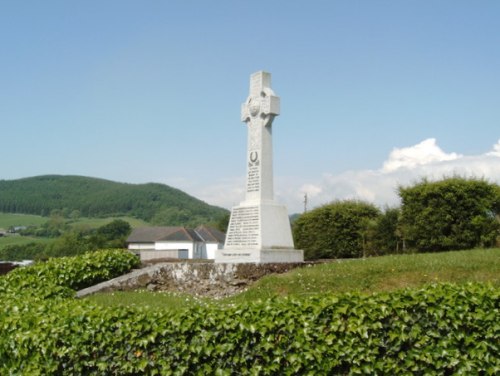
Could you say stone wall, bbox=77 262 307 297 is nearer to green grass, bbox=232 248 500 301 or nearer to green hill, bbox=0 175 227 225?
green grass, bbox=232 248 500 301

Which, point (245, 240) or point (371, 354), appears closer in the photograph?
point (371, 354)

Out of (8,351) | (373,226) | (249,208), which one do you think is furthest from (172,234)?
(8,351)

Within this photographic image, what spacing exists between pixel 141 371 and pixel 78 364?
33.1 inches

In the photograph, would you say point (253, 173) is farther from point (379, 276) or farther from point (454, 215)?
point (454, 215)

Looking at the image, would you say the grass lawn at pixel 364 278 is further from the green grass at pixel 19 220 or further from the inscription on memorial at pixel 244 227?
the green grass at pixel 19 220

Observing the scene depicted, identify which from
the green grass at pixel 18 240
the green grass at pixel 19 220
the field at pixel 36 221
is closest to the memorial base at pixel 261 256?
the green grass at pixel 18 240

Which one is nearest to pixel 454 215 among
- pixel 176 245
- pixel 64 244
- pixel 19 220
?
pixel 64 244

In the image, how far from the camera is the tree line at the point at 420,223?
21234mm

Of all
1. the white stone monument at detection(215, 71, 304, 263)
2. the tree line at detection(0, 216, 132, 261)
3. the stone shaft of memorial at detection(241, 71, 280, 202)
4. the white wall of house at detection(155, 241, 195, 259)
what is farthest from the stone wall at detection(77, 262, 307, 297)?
the white wall of house at detection(155, 241, 195, 259)

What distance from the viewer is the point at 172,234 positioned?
91.9 meters

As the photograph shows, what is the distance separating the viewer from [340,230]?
26547 mm

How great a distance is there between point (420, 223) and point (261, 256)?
8.76 meters

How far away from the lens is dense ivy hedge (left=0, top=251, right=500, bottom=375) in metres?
6.36

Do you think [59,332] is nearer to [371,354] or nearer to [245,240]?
[371,354]
